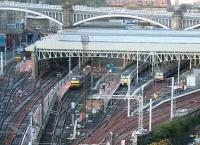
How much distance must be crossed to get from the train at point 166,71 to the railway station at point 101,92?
0.06 m

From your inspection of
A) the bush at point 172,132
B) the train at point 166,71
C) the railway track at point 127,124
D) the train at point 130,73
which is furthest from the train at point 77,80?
the bush at point 172,132

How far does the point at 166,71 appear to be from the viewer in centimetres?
3684

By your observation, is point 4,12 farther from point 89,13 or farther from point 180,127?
point 180,127

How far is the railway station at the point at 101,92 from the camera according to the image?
78.6 ft

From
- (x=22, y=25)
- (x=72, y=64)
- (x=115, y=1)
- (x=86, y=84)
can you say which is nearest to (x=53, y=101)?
(x=86, y=84)

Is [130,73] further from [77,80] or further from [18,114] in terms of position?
[18,114]

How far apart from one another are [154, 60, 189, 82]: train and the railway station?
0.06 meters

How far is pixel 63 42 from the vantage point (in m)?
39.0

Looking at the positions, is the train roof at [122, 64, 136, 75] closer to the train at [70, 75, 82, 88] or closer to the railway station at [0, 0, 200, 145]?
the railway station at [0, 0, 200, 145]

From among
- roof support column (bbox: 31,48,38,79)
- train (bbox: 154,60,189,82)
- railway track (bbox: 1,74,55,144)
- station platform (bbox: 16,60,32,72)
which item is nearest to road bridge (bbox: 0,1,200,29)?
station platform (bbox: 16,60,32,72)

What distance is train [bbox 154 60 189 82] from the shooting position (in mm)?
34312

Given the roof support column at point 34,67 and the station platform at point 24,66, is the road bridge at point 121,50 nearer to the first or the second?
the roof support column at point 34,67

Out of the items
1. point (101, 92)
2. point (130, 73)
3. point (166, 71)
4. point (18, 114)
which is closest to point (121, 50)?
point (130, 73)

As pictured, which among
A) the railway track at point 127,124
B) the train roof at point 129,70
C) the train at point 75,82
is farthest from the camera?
the train roof at point 129,70
